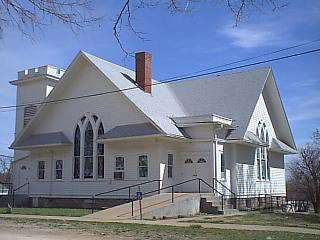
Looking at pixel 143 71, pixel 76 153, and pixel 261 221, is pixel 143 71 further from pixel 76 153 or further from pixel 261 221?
pixel 261 221

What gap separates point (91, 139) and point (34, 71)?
1532 centimetres

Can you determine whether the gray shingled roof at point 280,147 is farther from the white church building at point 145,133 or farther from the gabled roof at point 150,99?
the gabled roof at point 150,99

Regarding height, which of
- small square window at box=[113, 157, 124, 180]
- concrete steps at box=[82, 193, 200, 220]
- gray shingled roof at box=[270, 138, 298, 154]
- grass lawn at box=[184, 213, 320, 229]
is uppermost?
gray shingled roof at box=[270, 138, 298, 154]

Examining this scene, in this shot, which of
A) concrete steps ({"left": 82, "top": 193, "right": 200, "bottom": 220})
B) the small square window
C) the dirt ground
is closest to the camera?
the dirt ground

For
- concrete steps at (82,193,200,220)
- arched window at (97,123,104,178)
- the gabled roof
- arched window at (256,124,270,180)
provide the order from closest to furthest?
1. concrete steps at (82,193,200,220)
2. the gabled roof
3. arched window at (97,123,104,178)
4. arched window at (256,124,270,180)

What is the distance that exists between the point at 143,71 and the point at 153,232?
16933mm

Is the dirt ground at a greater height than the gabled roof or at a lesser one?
lesser

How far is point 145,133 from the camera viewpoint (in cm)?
2727

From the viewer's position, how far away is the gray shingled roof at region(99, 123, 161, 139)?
27.2 m

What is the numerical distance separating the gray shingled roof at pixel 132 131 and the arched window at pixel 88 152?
1.94 metres

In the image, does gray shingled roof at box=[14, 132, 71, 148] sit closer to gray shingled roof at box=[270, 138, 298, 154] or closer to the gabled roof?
the gabled roof

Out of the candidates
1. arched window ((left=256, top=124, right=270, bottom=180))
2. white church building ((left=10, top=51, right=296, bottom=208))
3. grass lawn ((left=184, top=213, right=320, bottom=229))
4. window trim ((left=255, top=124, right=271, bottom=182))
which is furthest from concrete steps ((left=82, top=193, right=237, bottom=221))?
arched window ((left=256, top=124, right=270, bottom=180))

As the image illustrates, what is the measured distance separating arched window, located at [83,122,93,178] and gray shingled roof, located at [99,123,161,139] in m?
1.94

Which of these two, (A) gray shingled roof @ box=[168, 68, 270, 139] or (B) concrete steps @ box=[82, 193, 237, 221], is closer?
(B) concrete steps @ box=[82, 193, 237, 221]
